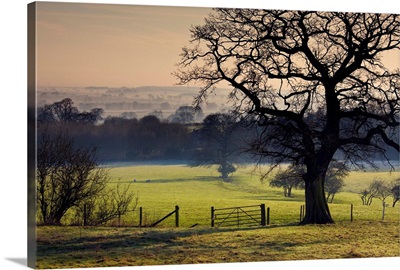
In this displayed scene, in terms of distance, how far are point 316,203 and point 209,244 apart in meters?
2.44

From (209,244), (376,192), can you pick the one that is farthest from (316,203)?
(209,244)

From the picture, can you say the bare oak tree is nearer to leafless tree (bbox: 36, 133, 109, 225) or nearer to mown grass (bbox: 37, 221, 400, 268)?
mown grass (bbox: 37, 221, 400, 268)

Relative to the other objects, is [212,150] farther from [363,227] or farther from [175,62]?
[363,227]

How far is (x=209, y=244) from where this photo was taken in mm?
19922

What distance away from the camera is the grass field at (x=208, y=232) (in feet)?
63.2

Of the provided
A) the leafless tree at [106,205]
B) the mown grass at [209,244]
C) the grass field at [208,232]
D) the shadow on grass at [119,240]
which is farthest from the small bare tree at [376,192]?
the leafless tree at [106,205]

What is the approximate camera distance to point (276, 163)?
20984 millimetres

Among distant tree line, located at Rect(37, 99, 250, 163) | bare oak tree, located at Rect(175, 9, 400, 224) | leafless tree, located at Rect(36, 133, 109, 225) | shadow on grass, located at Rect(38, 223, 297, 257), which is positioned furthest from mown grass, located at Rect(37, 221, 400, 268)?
distant tree line, located at Rect(37, 99, 250, 163)

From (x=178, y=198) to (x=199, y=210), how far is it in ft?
1.37

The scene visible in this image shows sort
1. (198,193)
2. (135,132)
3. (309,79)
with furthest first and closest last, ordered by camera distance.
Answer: (309,79) → (198,193) → (135,132)

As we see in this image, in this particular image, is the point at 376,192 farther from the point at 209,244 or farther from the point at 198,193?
the point at 209,244

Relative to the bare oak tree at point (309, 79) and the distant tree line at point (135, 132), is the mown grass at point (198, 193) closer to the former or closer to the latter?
the distant tree line at point (135, 132)

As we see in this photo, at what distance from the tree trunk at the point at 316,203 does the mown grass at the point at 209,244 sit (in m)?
0.19

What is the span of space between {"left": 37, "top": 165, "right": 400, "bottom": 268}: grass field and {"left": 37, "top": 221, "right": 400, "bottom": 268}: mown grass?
0.05ft
